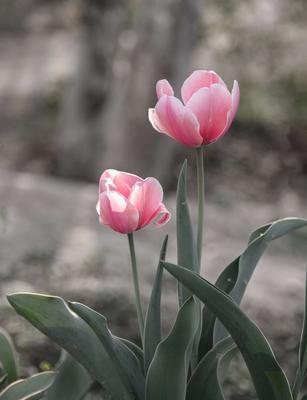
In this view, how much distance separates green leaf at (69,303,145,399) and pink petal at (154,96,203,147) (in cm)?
47

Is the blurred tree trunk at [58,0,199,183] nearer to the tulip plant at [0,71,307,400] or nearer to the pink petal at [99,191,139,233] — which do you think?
the tulip plant at [0,71,307,400]

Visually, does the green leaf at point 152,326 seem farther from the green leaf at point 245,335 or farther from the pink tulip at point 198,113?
the pink tulip at point 198,113

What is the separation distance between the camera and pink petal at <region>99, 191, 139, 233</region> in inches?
74.8

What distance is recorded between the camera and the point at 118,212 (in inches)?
75.0

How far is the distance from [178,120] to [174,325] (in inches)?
19.0

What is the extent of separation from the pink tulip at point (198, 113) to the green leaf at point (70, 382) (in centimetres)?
65

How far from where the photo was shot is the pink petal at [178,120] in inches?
76.8

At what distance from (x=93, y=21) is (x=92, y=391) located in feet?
15.4

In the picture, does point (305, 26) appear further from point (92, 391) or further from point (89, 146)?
point (92, 391)

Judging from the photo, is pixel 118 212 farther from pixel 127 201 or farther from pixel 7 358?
pixel 7 358

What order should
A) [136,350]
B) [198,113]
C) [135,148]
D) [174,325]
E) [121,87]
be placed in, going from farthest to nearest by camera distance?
1. [121,87]
2. [135,148]
3. [136,350]
4. [198,113]
5. [174,325]

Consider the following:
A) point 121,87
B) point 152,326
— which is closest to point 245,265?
point 152,326

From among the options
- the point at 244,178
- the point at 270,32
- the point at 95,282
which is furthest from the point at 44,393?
the point at 270,32

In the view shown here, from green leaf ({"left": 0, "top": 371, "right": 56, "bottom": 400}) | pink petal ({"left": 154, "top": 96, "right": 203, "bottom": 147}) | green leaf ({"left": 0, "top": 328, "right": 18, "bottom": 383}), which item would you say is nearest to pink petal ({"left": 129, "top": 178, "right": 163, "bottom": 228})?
pink petal ({"left": 154, "top": 96, "right": 203, "bottom": 147})
